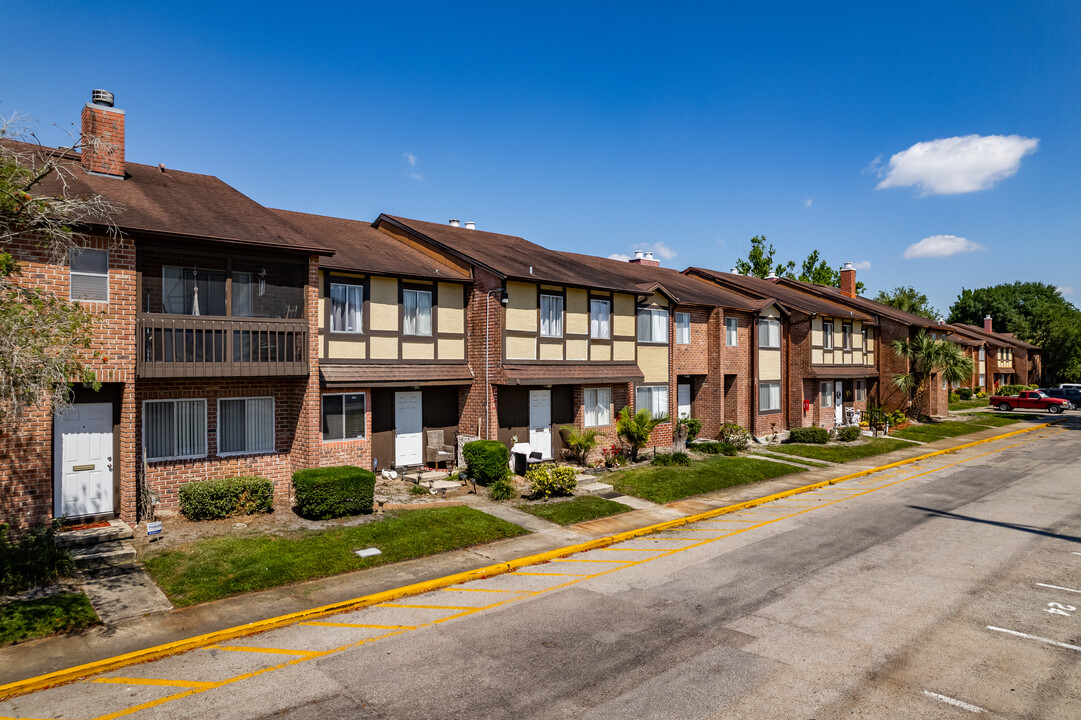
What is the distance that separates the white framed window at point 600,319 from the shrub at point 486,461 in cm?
655

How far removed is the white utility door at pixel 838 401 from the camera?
38312 millimetres

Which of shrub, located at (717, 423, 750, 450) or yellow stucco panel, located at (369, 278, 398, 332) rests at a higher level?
yellow stucco panel, located at (369, 278, 398, 332)

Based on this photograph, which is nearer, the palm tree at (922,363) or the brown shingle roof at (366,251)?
the brown shingle roof at (366,251)

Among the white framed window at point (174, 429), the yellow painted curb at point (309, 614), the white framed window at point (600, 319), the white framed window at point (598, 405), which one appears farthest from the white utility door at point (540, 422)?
the white framed window at point (174, 429)

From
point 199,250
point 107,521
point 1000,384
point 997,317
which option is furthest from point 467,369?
point 997,317

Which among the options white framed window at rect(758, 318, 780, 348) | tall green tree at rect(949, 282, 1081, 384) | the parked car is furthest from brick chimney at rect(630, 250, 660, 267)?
tall green tree at rect(949, 282, 1081, 384)

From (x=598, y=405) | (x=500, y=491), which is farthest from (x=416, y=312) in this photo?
(x=598, y=405)

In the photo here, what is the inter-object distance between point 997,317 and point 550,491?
90191 mm

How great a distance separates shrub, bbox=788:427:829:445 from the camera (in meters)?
31.4

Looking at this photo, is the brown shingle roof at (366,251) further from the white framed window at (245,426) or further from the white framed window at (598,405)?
the white framed window at (598,405)

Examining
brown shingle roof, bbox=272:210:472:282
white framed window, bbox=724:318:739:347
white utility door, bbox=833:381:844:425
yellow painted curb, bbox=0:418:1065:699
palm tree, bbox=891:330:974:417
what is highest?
brown shingle roof, bbox=272:210:472:282

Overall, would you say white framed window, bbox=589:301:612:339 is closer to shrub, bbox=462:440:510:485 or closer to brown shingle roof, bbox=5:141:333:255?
shrub, bbox=462:440:510:485

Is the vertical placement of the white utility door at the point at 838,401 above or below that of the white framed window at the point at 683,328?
below

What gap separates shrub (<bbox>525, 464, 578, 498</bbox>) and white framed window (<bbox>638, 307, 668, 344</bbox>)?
9.21 m
